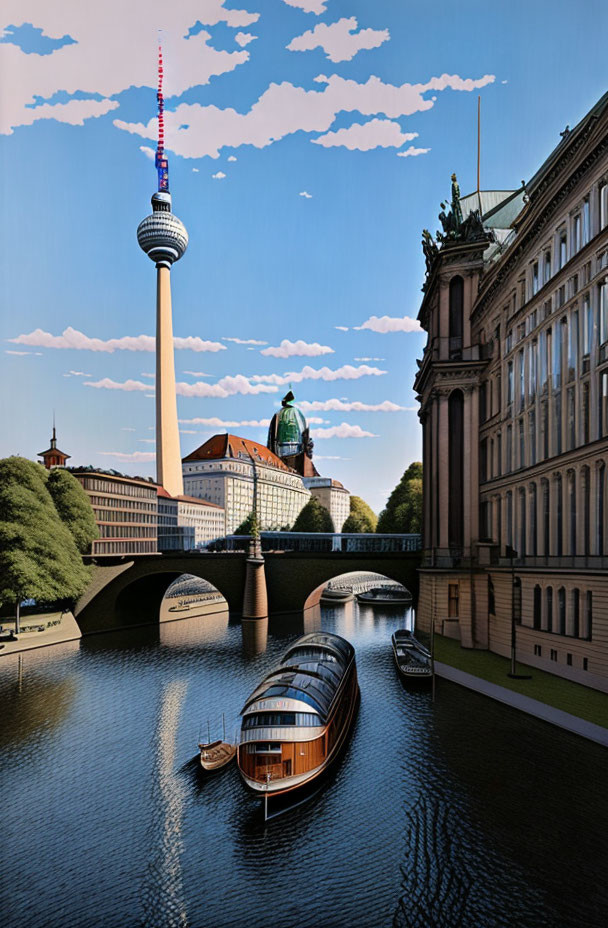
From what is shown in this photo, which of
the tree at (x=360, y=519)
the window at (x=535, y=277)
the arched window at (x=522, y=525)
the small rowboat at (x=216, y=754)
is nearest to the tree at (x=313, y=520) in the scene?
the tree at (x=360, y=519)

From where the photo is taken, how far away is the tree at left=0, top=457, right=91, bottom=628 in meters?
67.2

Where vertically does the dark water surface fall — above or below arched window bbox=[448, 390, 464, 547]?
below

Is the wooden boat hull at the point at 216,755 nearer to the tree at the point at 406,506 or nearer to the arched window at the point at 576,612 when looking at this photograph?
the arched window at the point at 576,612

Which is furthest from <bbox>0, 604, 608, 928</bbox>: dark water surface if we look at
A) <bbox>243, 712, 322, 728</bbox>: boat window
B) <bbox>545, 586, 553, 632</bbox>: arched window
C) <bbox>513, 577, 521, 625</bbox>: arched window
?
<bbox>513, 577, 521, 625</bbox>: arched window

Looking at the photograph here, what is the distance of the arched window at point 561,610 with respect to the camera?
148 feet

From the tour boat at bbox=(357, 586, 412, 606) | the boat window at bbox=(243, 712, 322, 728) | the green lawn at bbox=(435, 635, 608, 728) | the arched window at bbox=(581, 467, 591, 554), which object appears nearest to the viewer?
the boat window at bbox=(243, 712, 322, 728)

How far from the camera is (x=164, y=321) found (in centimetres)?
15438

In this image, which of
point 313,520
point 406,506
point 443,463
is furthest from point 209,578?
point 313,520

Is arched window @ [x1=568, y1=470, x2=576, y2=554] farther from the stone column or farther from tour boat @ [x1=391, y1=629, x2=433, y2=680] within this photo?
the stone column

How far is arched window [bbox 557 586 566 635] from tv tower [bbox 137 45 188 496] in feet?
384

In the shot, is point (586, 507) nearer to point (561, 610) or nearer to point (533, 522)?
point (561, 610)

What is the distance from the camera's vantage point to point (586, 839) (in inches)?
982

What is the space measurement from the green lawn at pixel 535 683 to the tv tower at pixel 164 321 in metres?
105

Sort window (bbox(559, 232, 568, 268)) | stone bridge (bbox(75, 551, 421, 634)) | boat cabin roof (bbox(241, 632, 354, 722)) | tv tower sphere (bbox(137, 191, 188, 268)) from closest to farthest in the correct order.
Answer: boat cabin roof (bbox(241, 632, 354, 722)), window (bbox(559, 232, 568, 268)), stone bridge (bbox(75, 551, 421, 634)), tv tower sphere (bbox(137, 191, 188, 268))
